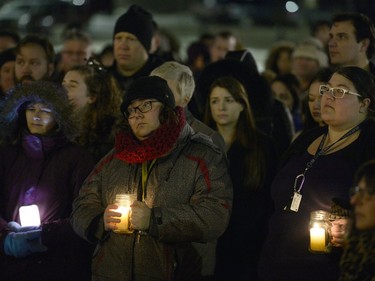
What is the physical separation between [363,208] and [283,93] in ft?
17.8

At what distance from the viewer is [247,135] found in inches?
283

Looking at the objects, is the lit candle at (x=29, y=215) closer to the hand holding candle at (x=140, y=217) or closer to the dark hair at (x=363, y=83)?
the hand holding candle at (x=140, y=217)

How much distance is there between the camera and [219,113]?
23.7ft

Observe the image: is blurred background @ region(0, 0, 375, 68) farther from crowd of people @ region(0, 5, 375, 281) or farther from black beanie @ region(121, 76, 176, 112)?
black beanie @ region(121, 76, 176, 112)

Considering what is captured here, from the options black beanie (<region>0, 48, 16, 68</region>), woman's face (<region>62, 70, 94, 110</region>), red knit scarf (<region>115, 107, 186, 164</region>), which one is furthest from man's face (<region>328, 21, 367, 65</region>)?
black beanie (<region>0, 48, 16, 68</region>)

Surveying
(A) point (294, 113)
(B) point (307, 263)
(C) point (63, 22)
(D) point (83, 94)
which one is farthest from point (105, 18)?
(B) point (307, 263)

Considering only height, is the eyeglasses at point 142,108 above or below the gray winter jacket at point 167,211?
above

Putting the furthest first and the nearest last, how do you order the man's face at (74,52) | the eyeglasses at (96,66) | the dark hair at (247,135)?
the man's face at (74,52), the eyeglasses at (96,66), the dark hair at (247,135)

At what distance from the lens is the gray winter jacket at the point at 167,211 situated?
5590mm

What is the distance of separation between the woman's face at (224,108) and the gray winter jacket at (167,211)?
133 centimetres

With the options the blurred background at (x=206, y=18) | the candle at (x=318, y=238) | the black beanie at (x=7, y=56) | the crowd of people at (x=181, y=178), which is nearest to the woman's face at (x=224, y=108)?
the crowd of people at (x=181, y=178)

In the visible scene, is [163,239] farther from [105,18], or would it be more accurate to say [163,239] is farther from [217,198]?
[105,18]

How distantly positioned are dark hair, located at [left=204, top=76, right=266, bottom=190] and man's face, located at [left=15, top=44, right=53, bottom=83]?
1.77 m

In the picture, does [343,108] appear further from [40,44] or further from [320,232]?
[40,44]
